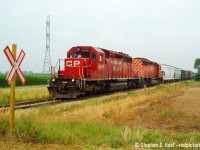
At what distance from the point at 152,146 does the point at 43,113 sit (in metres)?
6.38

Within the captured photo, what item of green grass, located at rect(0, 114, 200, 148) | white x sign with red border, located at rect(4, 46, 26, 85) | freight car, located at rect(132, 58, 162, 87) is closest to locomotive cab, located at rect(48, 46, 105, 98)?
green grass, located at rect(0, 114, 200, 148)

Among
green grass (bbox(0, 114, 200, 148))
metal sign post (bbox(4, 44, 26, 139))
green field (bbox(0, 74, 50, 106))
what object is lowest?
green grass (bbox(0, 114, 200, 148))

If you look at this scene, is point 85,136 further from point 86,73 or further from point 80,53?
point 80,53

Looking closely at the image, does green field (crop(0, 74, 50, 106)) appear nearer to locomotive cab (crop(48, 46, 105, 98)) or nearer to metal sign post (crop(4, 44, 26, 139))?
locomotive cab (crop(48, 46, 105, 98))

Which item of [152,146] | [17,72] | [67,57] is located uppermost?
[67,57]

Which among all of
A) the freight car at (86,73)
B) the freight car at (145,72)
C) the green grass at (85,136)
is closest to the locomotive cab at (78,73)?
the freight car at (86,73)

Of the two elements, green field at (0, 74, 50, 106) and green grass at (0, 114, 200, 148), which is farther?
green field at (0, 74, 50, 106)

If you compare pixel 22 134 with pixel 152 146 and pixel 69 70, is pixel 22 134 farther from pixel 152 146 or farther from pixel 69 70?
pixel 69 70

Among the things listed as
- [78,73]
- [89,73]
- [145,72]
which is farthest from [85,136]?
[145,72]

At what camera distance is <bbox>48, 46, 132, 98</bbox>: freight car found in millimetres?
20828

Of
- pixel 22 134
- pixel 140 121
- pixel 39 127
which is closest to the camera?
pixel 22 134

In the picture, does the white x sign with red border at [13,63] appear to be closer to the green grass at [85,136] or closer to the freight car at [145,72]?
the green grass at [85,136]

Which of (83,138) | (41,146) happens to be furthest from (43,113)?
(41,146)

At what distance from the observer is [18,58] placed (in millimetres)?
8484
